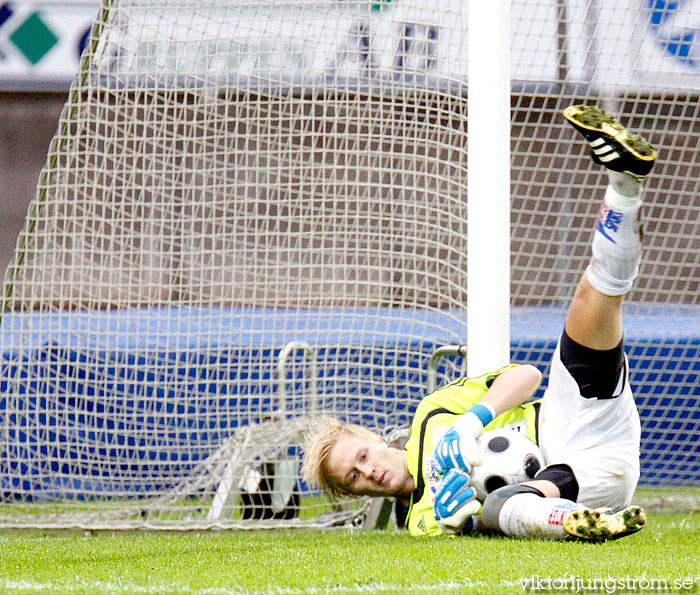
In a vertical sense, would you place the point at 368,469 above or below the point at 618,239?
below

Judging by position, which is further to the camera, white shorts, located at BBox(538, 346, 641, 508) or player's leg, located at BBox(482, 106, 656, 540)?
white shorts, located at BBox(538, 346, 641, 508)

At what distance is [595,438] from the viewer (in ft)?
7.54

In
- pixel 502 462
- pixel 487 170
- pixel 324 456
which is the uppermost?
pixel 487 170

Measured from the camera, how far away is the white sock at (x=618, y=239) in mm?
1917

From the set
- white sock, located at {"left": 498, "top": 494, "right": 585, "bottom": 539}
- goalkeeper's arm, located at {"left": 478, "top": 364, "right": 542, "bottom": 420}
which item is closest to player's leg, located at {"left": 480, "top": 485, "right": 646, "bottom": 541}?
white sock, located at {"left": 498, "top": 494, "right": 585, "bottom": 539}

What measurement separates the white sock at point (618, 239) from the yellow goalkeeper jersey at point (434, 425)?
Answer: 636 mm

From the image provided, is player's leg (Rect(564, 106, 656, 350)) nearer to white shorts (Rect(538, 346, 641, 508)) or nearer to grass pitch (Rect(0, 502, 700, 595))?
white shorts (Rect(538, 346, 641, 508))

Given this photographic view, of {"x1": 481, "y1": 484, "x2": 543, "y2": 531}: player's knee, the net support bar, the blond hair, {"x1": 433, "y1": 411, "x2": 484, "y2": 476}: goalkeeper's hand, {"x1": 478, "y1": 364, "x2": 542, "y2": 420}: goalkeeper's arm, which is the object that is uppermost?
the net support bar

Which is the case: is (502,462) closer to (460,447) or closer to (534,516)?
(460,447)

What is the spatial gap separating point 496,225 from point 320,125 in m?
1.03

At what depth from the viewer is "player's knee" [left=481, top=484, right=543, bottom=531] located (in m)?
2.22

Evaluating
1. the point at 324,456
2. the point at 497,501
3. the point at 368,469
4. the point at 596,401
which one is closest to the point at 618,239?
the point at 596,401

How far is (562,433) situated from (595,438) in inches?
3.3

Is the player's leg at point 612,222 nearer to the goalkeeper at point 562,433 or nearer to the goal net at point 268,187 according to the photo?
the goalkeeper at point 562,433
